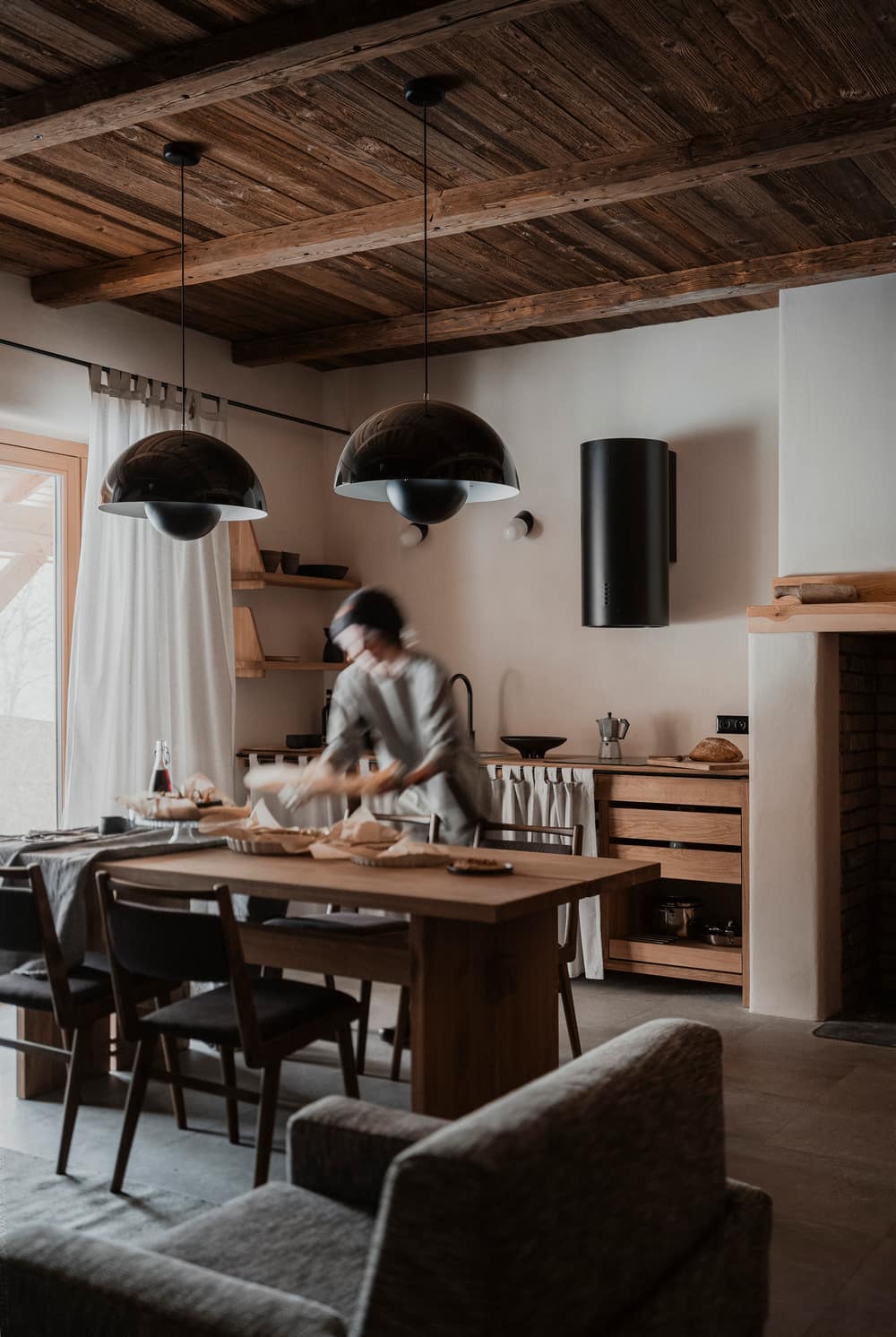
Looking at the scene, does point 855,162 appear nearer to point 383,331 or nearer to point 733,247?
point 733,247

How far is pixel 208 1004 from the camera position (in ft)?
10.1

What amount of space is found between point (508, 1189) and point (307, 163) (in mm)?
3368

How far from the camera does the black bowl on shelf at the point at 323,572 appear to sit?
6188 millimetres

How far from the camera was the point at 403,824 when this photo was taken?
428cm

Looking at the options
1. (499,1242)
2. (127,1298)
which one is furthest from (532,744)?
(499,1242)

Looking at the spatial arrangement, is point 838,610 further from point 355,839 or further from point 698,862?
point 355,839

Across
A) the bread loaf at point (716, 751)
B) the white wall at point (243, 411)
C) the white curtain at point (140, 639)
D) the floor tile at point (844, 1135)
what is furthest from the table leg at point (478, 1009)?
the white wall at point (243, 411)

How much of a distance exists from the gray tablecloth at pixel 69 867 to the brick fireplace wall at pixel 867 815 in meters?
2.54

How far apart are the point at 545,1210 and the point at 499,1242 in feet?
0.23

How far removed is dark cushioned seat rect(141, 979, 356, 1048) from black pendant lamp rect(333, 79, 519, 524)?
129 centimetres

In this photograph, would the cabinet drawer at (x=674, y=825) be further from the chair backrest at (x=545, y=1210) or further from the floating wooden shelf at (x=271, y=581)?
the chair backrest at (x=545, y=1210)

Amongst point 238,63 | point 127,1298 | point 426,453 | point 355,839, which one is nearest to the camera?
point 127,1298

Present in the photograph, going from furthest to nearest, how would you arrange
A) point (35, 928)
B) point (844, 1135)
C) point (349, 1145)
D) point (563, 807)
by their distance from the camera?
1. point (563, 807)
2. point (844, 1135)
3. point (35, 928)
4. point (349, 1145)

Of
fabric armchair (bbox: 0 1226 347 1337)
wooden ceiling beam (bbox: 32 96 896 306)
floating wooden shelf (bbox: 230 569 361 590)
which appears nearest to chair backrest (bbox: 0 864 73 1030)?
fabric armchair (bbox: 0 1226 347 1337)
